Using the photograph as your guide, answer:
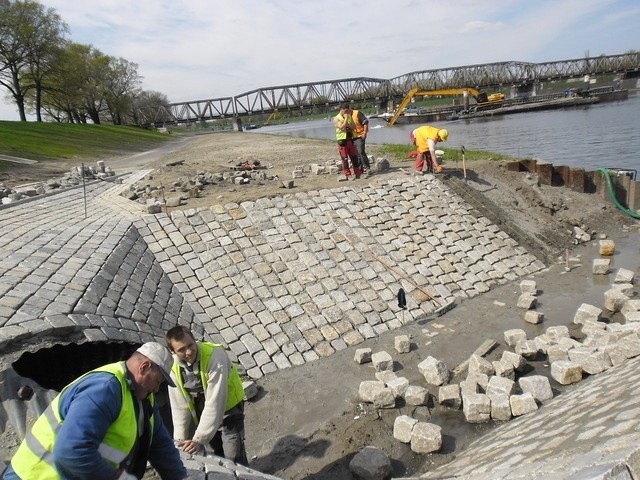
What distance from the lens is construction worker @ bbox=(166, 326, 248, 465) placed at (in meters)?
3.98

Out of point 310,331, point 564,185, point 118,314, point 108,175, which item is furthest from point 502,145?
point 118,314

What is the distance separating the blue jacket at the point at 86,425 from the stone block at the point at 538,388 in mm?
5330

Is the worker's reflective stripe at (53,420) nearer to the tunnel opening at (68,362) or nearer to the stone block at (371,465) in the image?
the tunnel opening at (68,362)

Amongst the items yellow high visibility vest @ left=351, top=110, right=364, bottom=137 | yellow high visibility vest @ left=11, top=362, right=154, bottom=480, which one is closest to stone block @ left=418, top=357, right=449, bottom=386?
yellow high visibility vest @ left=11, top=362, right=154, bottom=480

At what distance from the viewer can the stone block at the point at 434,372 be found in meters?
6.73

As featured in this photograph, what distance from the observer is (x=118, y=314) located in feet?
20.8

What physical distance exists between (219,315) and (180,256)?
5.47ft

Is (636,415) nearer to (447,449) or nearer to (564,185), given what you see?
(447,449)

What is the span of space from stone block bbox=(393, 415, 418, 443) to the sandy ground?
11 centimetres

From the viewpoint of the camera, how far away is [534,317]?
8.39 m

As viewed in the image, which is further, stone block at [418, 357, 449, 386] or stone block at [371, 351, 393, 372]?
stone block at [371, 351, 393, 372]

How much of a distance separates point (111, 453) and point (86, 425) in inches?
13.5

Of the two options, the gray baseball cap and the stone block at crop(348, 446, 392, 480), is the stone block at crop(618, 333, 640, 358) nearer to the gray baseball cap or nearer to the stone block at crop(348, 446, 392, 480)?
the stone block at crop(348, 446, 392, 480)

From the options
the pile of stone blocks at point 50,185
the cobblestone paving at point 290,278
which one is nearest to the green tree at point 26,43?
the pile of stone blocks at point 50,185
